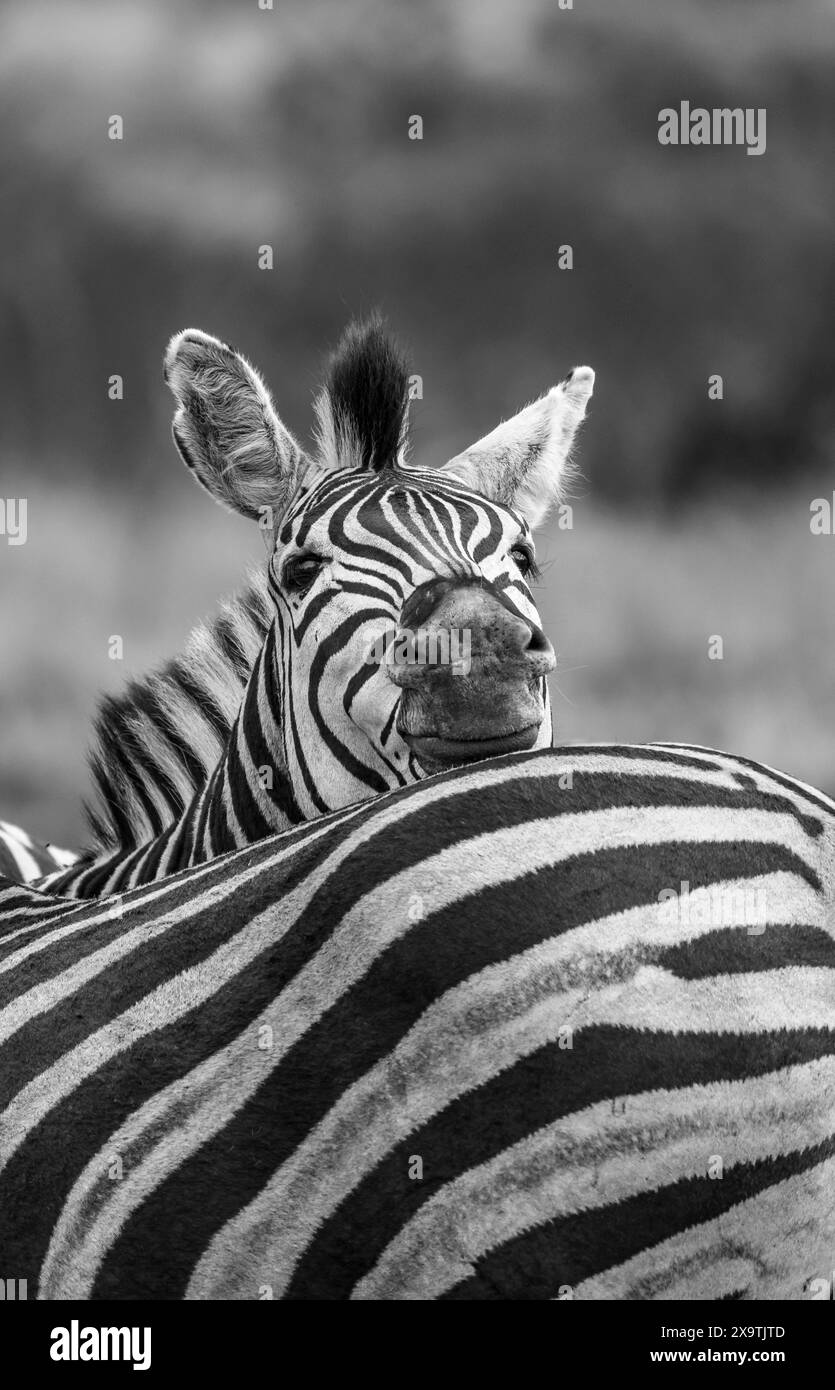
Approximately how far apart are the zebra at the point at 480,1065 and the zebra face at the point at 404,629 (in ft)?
2.16

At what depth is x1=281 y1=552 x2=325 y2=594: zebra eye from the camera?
12.4ft

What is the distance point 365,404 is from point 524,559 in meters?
0.89

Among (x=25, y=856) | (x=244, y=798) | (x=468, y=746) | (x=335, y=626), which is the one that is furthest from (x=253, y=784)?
(x=25, y=856)

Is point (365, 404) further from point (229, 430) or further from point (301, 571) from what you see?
point (301, 571)

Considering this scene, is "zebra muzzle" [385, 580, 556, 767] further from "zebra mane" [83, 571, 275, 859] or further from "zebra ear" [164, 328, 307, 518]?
"zebra mane" [83, 571, 275, 859]

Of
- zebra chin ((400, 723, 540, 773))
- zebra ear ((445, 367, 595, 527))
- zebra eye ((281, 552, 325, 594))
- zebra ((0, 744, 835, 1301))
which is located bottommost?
zebra ((0, 744, 835, 1301))

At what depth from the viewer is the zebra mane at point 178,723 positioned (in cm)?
491

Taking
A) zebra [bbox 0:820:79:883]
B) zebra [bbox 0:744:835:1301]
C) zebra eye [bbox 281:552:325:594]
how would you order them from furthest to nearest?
1. zebra [bbox 0:820:79:883]
2. zebra eye [bbox 281:552:325:594]
3. zebra [bbox 0:744:835:1301]

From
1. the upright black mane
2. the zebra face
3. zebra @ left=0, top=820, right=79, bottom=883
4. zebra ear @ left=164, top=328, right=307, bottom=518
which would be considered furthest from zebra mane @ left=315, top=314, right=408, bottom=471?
zebra @ left=0, top=820, right=79, bottom=883

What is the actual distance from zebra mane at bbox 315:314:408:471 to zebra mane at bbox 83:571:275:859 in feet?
2.37

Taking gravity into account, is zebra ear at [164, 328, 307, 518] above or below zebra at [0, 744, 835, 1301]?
above

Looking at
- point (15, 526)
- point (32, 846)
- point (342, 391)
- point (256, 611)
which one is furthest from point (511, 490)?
point (32, 846)

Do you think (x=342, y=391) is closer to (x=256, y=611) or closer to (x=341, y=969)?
(x=256, y=611)

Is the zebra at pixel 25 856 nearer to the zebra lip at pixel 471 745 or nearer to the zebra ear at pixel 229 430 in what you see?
the zebra ear at pixel 229 430
